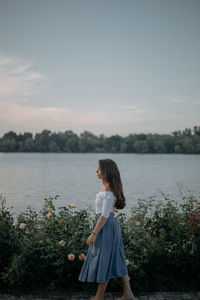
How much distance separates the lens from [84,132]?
335ft

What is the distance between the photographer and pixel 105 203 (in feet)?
11.5

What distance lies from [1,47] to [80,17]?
764 centimetres

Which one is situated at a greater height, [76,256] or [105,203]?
[105,203]

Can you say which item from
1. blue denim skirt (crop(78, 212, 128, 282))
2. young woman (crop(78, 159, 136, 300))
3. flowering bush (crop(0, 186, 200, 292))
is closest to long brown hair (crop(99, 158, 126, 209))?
young woman (crop(78, 159, 136, 300))

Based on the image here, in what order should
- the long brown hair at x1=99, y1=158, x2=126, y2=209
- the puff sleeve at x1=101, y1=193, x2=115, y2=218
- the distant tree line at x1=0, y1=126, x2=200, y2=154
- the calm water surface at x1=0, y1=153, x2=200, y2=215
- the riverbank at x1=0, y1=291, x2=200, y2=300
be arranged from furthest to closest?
the distant tree line at x1=0, y1=126, x2=200, y2=154 < the calm water surface at x1=0, y1=153, x2=200, y2=215 < the riverbank at x1=0, y1=291, x2=200, y2=300 < the long brown hair at x1=99, y1=158, x2=126, y2=209 < the puff sleeve at x1=101, y1=193, x2=115, y2=218

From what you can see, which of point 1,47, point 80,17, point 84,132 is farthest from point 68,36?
point 84,132

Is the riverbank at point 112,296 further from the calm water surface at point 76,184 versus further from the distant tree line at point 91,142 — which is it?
the distant tree line at point 91,142

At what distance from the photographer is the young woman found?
139 inches

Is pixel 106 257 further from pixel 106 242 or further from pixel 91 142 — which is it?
pixel 91 142

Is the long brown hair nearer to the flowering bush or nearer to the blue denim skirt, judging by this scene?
the blue denim skirt

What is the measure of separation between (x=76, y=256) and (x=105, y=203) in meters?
1.09

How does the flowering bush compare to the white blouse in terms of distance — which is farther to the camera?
the flowering bush

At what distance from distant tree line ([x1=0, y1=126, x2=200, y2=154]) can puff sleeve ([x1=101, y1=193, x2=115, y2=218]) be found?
3798 inches

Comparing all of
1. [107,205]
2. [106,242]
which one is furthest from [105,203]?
[106,242]
